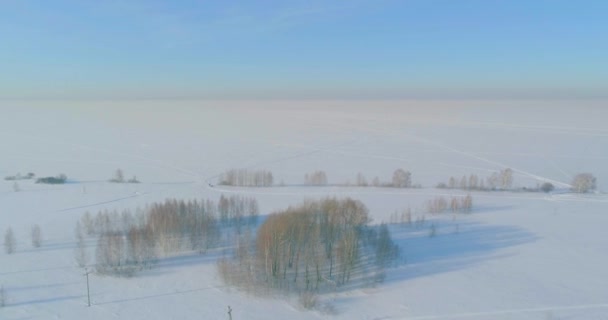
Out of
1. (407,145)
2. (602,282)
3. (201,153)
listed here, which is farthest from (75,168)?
(602,282)

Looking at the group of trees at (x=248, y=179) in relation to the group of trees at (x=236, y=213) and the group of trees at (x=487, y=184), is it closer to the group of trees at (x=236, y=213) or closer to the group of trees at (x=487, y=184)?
the group of trees at (x=236, y=213)

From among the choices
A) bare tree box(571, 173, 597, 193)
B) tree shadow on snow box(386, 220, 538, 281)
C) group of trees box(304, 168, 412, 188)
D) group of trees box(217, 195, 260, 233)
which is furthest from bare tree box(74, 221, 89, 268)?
bare tree box(571, 173, 597, 193)

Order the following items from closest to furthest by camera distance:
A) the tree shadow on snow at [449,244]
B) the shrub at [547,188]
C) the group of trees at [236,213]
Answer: the tree shadow on snow at [449,244] → the group of trees at [236,213] → the shrub at [547,188]

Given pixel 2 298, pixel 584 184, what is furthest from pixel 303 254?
pixel 584 184

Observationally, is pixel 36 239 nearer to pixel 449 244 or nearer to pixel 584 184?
pixel 449 244

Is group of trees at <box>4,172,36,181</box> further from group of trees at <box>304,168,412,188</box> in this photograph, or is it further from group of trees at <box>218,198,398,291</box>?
group of trees at <box>218,198,398,291</box>

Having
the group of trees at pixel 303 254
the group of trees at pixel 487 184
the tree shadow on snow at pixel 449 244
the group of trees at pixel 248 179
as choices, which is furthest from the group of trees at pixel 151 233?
the group of trees at pixel 487 184
